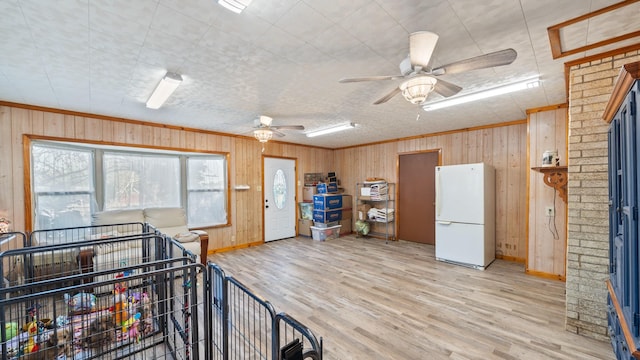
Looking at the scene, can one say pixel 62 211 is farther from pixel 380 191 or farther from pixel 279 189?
pixel 380 191

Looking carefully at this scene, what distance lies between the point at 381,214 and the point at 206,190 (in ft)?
13.4

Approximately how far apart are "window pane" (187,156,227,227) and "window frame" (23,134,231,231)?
63 millimetres

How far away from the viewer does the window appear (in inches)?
146

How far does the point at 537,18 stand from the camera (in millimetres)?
1744

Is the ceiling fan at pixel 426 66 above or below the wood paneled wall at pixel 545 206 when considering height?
above

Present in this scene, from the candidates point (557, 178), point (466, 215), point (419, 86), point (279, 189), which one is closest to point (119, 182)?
point (279, 189)

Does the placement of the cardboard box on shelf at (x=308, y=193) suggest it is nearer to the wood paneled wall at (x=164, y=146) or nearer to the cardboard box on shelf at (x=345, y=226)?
the wood paneled wall at (x=164, y=146)

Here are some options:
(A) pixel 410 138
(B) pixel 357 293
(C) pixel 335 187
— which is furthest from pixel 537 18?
(C) pixel 335 187

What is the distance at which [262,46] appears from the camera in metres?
2.05

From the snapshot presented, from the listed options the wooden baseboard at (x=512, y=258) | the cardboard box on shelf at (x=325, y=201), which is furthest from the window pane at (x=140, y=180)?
the wooden baseboard at (x=512, y=258)

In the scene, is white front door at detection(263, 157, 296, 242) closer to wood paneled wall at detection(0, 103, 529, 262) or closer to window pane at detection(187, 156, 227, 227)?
wood paneled wall at detection(0, 103, 529, 262)

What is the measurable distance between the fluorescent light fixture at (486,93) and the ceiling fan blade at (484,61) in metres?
1.54

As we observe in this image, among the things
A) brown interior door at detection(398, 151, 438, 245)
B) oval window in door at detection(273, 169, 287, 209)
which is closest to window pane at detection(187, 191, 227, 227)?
oval window in door at detection(273, 169, 287, 209)

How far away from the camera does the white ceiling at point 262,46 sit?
162 centimetres
